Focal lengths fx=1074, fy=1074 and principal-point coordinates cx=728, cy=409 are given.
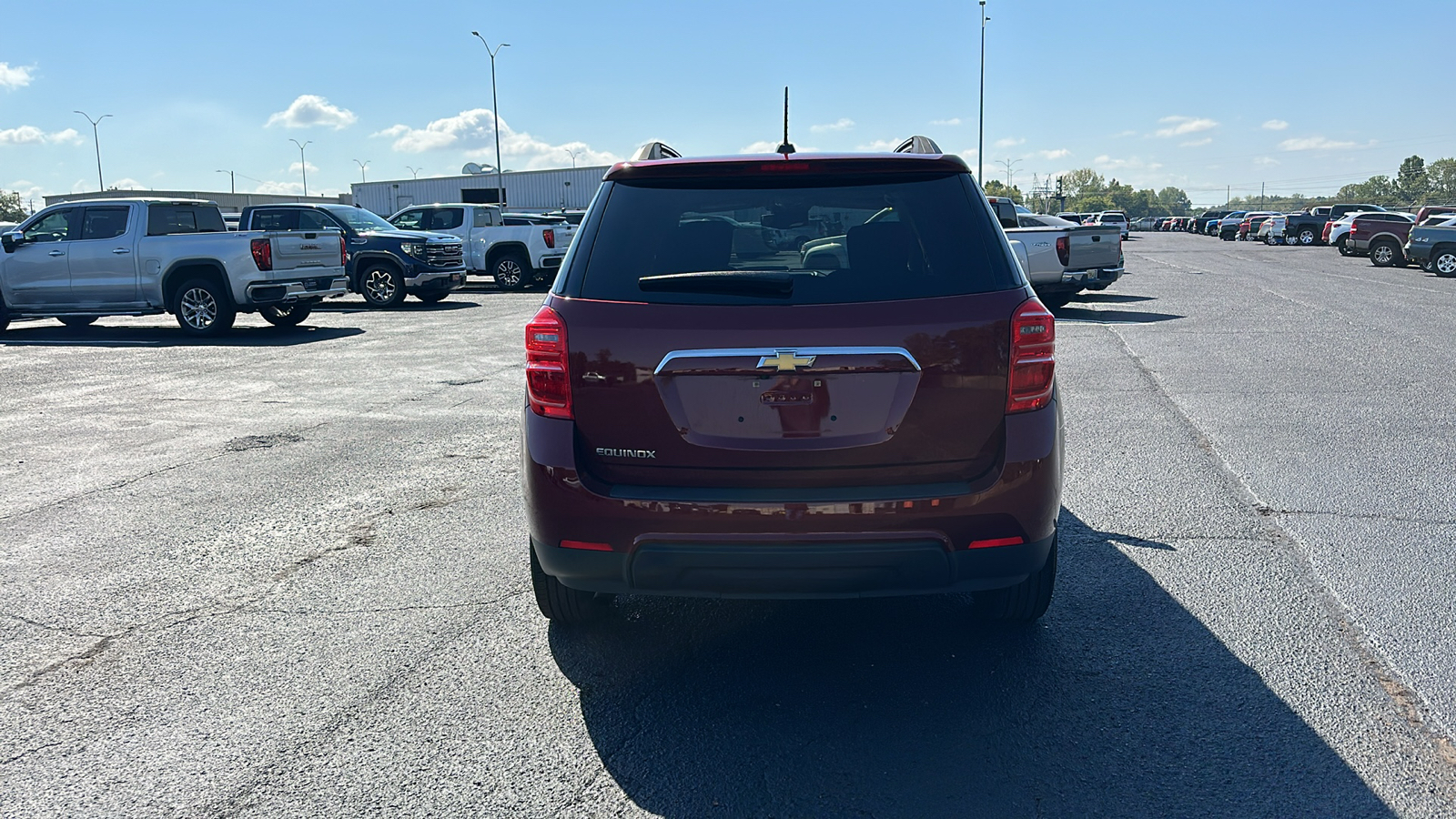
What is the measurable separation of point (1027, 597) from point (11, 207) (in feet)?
482

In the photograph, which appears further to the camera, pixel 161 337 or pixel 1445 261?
pixel 1445 261

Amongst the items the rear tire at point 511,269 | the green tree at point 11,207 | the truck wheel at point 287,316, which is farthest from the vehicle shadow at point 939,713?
the green tree at point 11,207

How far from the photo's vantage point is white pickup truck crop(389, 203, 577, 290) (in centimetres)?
2431

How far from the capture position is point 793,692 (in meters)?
3.59

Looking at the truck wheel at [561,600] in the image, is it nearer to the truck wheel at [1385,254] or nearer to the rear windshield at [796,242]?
the rear windshield at [796,242]

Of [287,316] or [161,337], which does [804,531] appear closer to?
[161,337]

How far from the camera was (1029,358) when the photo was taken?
3.36 m

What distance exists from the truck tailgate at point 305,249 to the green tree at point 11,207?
122 meters

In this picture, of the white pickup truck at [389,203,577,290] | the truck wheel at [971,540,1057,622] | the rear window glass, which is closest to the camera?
the truck wheel at [971,540,1057,622]

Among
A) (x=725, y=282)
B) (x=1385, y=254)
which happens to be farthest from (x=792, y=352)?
(x=1385, y=254)

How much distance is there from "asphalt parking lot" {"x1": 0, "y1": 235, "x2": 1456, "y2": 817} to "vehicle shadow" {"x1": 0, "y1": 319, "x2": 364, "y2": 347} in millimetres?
7404

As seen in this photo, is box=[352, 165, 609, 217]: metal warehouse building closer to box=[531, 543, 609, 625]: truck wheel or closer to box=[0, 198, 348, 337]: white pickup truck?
box=[0, 198, 348, 337]: white pickup truck

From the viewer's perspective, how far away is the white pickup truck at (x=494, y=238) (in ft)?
79.8

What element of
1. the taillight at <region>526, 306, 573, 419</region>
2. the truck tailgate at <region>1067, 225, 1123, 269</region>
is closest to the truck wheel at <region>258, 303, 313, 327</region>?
the truck tailgate at <region>1067, 225, 1123, 269</region>
